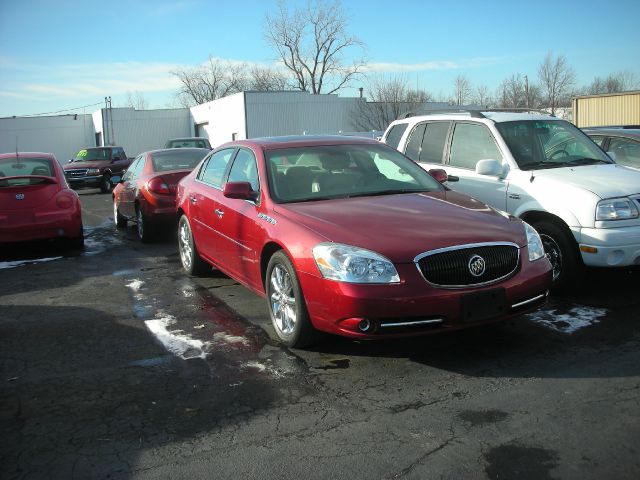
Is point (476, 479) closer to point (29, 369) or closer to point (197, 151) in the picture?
point (29, 369)

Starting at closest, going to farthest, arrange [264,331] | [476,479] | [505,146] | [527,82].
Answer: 1. [476,479]
2. [264,331]
3. [505,146]
4. [527,82]

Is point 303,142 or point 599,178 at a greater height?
point 303,142

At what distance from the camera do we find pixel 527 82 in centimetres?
6184

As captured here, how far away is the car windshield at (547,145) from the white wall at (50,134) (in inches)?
2097

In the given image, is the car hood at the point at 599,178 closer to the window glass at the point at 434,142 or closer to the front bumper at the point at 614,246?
the front bumper at the point at 614,246

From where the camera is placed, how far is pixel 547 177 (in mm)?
5988

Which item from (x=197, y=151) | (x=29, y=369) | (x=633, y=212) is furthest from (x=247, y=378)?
(x=197, y=151)

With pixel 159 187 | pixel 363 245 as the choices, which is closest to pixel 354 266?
pixel 363 245

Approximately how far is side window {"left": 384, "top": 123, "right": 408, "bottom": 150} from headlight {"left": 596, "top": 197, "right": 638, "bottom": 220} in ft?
10.5

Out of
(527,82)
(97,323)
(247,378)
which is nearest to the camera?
(247,378)

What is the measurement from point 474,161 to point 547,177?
3.53 feet

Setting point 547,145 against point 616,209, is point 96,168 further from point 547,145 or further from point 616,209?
point 616,209

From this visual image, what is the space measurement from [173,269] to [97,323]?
2334mm

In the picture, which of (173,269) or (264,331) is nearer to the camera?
(264,331)
